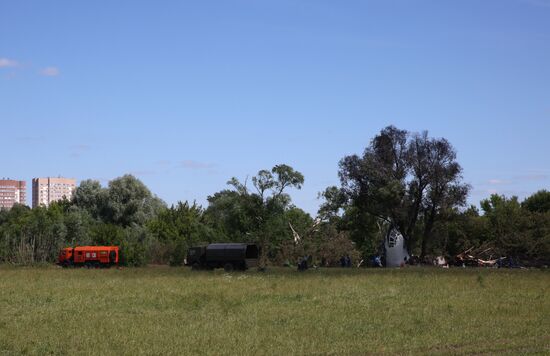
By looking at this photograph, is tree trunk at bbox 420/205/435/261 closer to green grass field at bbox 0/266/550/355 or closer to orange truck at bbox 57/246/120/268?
orange truck at bbox 57/246/120/268

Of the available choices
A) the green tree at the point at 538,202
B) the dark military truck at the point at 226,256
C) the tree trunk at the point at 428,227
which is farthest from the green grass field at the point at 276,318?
the green tree at the point at 538,202

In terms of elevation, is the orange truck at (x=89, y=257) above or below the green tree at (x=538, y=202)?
below

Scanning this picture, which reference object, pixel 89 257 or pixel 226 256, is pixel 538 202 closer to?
pixel 226 256

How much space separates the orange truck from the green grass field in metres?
26.5

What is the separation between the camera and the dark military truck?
54.0 m

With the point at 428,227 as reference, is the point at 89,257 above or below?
below

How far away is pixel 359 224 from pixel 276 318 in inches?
1950

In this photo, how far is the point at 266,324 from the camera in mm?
20047

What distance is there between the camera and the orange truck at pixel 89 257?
5931cm

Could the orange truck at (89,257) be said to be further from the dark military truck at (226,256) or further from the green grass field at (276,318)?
the green grass field at (276,318)

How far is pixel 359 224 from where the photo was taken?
7000 centimetres

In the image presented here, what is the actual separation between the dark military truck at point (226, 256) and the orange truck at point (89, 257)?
752 cm

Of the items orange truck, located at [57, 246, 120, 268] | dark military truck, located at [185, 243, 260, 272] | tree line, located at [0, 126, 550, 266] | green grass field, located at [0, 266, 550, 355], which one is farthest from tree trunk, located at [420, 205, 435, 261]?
green grass field, located at [0, 266, 550, 355]

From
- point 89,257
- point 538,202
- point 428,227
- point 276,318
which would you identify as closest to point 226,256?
point 89,257
